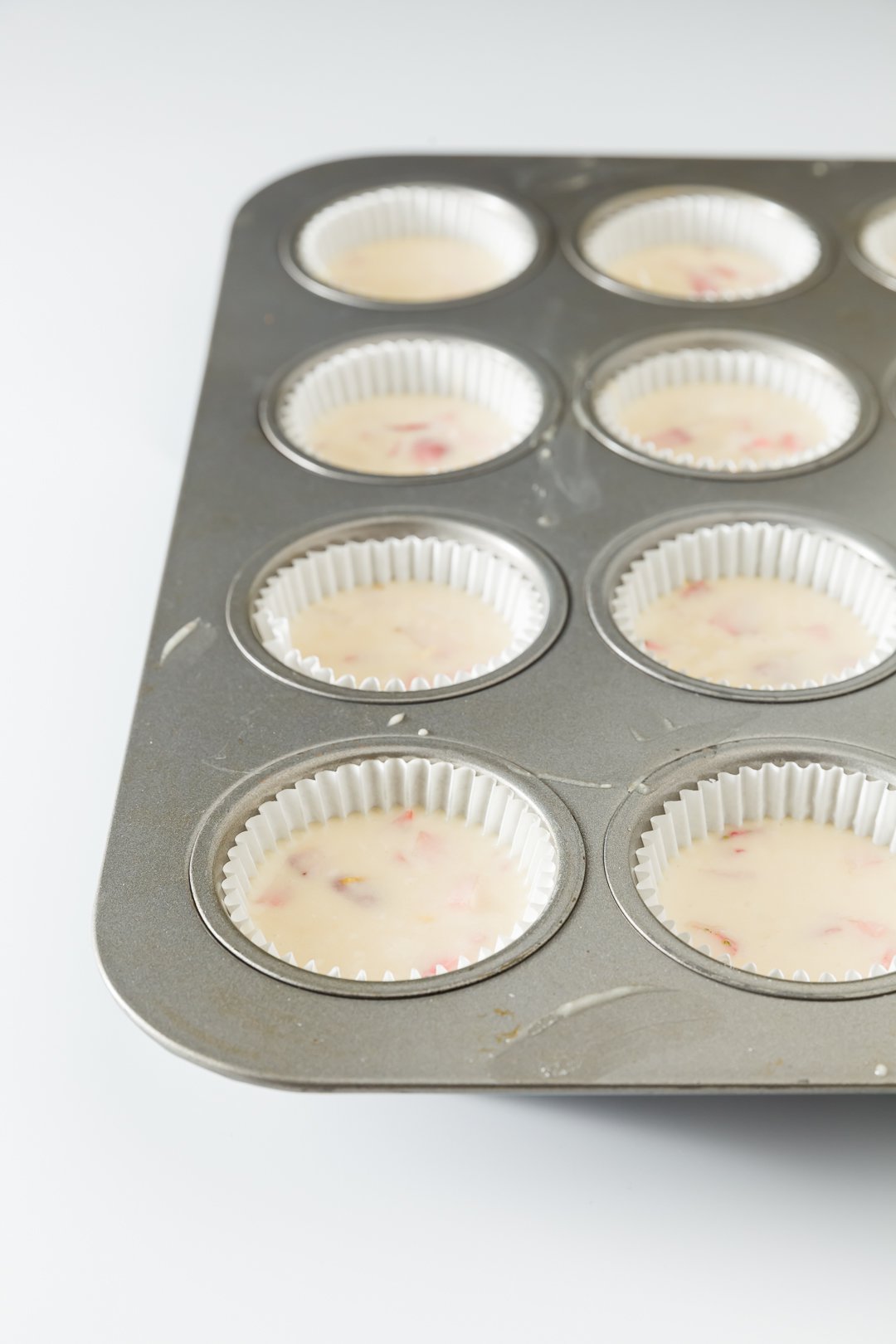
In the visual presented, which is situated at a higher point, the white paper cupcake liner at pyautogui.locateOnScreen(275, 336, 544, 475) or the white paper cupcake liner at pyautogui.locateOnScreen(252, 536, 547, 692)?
the white paper cupcake liner at pyautogui.locateOnScreen(275, 336, 544, 475)

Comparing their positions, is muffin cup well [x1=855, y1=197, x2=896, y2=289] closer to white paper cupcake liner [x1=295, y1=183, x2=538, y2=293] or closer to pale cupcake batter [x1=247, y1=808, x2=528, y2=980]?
white paper cupcake liner [x1=295, y1=183, x2=538, y2=293]

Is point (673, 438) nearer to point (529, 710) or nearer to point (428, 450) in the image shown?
point (428, 450)

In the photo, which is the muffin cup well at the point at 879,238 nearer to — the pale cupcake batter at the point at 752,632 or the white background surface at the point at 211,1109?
the white background surface at the point at 211,1109

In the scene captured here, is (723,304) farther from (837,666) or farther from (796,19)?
(796,19)

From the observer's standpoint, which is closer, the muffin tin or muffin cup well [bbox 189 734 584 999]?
the muffin tin

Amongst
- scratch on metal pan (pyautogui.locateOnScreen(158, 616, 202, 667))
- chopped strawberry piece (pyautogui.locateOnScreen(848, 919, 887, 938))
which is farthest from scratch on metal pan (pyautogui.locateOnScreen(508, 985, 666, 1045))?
scratch on metal pan (pyautogui.locateOnScreen(158, 616, 202, 667))

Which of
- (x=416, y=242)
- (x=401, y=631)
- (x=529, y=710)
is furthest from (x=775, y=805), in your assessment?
(x=416, y=242)
